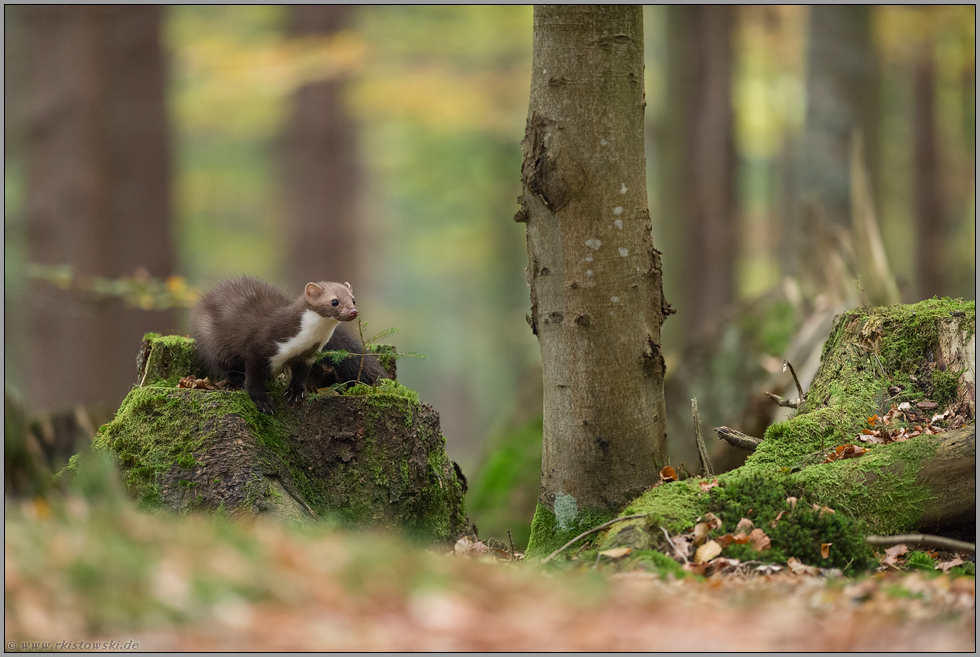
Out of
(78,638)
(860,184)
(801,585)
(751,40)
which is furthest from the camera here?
(751,40)

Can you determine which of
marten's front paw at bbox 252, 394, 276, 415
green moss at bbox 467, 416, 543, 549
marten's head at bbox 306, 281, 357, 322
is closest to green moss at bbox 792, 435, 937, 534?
marten's head at bbox 306, 281, 357, 322

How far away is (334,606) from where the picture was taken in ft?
8.63

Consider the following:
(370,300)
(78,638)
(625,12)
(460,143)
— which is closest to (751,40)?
(460,143)

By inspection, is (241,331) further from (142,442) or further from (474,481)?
(474,481)

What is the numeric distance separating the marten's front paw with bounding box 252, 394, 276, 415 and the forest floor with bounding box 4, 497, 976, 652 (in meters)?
1.63

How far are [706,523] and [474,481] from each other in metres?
6.30

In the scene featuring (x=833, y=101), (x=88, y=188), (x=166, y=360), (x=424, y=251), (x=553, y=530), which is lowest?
(x=553, y=530)

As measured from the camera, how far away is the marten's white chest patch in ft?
15.8

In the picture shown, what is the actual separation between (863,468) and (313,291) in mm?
3217

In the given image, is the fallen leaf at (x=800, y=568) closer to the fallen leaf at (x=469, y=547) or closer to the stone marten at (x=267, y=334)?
the fallen leaf at (x=469, y=547)

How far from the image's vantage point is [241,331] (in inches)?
195

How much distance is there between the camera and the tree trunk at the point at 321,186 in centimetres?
1669

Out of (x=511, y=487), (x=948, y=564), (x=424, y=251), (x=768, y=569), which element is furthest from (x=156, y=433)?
(x=424, y=251)

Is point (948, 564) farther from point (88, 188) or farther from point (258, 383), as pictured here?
point (88, 188)
